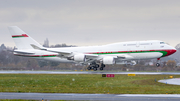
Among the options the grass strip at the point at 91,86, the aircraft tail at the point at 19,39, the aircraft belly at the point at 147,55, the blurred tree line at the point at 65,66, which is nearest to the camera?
the grass strip at the point at 91,86

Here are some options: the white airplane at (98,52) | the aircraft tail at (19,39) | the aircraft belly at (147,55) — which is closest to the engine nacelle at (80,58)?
the white airplane at (98,52)

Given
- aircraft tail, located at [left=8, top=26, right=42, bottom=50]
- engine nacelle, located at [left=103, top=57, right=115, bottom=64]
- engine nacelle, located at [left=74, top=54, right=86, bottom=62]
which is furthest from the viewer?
aircraft tail, located at [left=8, top=26, right=42, bottom=50]

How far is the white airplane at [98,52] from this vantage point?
55.9 m

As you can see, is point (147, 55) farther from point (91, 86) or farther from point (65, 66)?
point (65, 66)

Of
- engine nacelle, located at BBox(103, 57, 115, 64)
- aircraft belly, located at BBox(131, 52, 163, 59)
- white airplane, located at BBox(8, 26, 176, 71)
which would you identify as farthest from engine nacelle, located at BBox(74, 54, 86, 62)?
aircraft belly, located at BBox(131, 52, 163, 59)

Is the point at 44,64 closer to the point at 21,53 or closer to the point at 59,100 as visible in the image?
the point at 21,53

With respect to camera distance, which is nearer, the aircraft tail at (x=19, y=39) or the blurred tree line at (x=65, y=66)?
the aircraft tail at (x=19, y=39)

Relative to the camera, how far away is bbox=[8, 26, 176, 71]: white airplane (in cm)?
5591

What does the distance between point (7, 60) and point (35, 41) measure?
3746cm

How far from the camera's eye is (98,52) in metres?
60.1

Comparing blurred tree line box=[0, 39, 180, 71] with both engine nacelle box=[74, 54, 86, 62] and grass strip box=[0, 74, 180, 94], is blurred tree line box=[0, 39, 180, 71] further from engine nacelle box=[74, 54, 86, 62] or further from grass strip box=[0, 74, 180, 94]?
grass strip box=[0, 74, 180, 94]

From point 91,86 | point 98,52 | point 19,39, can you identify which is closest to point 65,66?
point 19,39

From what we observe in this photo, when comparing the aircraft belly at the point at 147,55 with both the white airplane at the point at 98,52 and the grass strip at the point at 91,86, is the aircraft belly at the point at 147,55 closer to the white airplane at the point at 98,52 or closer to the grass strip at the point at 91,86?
the white airplane at the point at 98,52

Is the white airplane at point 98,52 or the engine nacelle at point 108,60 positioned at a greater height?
the white airplane at point 98,52
